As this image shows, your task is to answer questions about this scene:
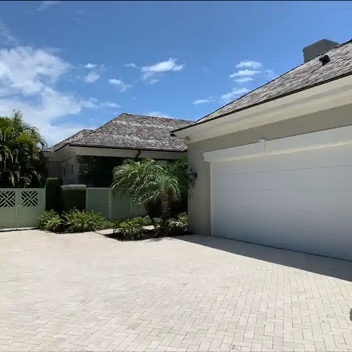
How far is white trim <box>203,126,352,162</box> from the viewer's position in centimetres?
818

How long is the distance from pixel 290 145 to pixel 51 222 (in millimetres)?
10325

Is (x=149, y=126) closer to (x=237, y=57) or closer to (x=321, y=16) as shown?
(x=237, y=57)

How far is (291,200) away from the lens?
9.66m

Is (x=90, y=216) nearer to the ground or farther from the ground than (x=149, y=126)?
nearer to the ground

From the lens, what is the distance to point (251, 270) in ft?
25.0

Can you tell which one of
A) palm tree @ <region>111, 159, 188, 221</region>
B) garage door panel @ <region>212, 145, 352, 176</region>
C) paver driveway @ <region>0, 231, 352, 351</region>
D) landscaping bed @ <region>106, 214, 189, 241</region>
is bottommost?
paver driveway @ <region>0, 231, 352, 351</region>

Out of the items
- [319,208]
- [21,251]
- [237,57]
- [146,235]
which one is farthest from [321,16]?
[21,251]

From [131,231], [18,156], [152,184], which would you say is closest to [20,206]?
[18,156]

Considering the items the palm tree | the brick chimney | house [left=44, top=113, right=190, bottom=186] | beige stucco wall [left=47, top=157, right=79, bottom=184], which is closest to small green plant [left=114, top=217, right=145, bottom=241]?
the palm tree

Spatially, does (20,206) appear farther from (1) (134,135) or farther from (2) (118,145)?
(1) (134,135)

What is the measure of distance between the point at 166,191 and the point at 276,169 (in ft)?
14.3

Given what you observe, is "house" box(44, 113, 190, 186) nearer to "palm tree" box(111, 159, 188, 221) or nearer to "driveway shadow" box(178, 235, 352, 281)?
"palm tree" box(111, 159, 188, 221)

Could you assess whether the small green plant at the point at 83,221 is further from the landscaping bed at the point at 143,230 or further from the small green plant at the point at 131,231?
the small green plant at the point at 131,231

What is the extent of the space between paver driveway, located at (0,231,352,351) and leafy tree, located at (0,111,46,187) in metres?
8.19
